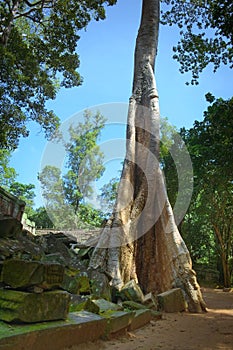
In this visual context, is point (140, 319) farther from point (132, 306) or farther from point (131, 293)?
point (131, 293)

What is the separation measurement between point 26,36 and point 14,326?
11.9m

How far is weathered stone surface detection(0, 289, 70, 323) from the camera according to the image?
2719 mm

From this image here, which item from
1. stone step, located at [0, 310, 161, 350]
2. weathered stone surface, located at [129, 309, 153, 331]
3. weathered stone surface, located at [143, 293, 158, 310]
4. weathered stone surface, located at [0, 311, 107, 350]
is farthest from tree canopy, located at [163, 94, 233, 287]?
weathered stone surface, located at [0, 311, 107, 350]

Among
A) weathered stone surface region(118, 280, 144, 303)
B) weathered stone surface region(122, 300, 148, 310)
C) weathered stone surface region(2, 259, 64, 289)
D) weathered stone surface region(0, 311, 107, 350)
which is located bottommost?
weathered stone surface region(0, 311, 107, 350)

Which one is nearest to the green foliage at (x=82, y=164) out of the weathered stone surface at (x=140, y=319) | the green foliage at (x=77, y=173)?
the green foliage at (x=77, y=173)

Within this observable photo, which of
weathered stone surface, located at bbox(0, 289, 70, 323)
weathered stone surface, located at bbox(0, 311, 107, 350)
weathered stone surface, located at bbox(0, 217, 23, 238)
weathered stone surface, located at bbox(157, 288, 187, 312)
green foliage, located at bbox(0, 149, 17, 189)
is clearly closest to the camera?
weathered stone surface, located at bbox(0, 311, 107, 350)

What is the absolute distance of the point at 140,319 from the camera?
4.45 metres

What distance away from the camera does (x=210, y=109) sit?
12086 millimetres

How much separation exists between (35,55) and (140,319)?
9.73 meters

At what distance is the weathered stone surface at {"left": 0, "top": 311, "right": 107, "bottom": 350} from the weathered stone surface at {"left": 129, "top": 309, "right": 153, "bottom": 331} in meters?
0.78

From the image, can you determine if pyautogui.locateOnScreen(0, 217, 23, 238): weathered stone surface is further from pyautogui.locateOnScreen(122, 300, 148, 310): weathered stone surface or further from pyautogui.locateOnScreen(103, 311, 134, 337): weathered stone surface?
pyautogui.locateOnScreen(103, 311, 134, 337): weathered stone surface

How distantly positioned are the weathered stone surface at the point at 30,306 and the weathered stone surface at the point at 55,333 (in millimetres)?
65

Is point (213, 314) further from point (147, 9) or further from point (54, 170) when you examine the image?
point (54, 170)

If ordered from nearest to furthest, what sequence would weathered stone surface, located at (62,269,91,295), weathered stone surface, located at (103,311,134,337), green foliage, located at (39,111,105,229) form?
weathered stone surface, located at (103,311,134,337) → weathered stone surface, located at (62,269,91,295) → green foliage, located at (39,111,105,229)
